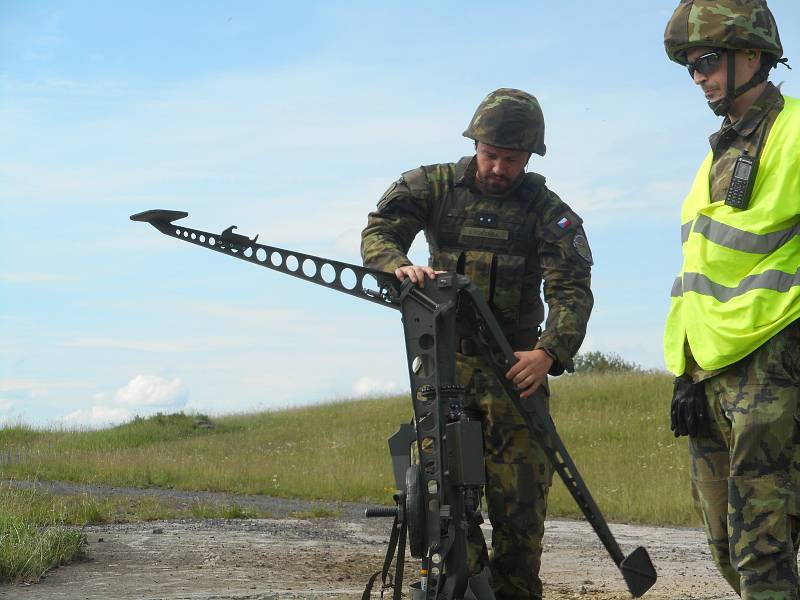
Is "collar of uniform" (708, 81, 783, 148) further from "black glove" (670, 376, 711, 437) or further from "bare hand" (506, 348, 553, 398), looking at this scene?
"bare hand" (506, 348, 553, 398)

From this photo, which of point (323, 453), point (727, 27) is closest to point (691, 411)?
point (727, 27)

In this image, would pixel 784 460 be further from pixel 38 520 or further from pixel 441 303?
pixel 38 520

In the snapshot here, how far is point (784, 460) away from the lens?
4.00 meters

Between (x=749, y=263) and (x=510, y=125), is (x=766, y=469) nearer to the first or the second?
(x=749, y=263)

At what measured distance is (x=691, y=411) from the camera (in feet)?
14.0

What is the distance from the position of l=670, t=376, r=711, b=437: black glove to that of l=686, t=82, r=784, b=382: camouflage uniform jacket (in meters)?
0.05

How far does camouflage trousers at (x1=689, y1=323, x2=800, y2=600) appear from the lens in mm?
3973

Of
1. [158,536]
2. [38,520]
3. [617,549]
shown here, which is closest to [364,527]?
[158,536]

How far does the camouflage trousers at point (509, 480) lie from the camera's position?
520 centimetres

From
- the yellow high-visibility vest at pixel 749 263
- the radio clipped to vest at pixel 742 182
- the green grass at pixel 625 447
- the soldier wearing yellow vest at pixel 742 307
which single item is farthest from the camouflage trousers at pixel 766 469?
the green grass at pixel 625 447

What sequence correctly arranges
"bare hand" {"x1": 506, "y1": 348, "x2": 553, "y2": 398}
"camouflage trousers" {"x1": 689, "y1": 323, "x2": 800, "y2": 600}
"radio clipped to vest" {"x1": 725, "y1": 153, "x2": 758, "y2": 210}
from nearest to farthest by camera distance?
1. "camouflage trousers" {"x1": 689, "y1": 323, "x2": 800, "y2": 600}
2. "radio clipped to vest" {"x1": 725, "y1": 153, "x2": 758, "y2": 210}
3. "bare hand" {"x1": 506, "y1": 348, "x2": 553, "y2": 398}

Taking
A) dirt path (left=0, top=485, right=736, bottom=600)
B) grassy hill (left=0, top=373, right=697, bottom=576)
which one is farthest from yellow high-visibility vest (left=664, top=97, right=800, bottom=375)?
grassy hill (left=0, top=373, right=697, bottom=576)

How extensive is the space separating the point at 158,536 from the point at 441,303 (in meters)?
5.72

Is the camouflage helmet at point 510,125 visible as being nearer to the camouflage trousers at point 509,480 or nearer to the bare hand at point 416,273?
the bare hand at point 416,273
